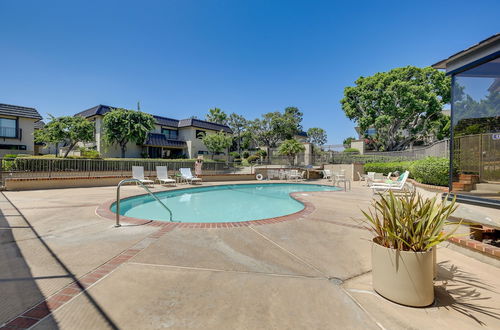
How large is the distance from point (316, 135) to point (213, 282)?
55.7 m

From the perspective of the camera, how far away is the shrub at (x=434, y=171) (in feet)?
28.4

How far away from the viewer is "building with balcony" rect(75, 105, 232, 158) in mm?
23172

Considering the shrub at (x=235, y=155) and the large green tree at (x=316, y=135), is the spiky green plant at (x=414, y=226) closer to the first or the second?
the shrub at (x=235, y=155)

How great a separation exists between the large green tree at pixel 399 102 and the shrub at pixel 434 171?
17969mm

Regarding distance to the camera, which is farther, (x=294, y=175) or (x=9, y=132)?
(x=9, y=132)

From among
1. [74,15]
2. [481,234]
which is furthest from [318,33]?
[481,234]

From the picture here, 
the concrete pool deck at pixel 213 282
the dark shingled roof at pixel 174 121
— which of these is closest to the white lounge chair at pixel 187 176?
the concrete pool deck at pixel 213 282

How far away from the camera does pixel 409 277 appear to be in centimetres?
225

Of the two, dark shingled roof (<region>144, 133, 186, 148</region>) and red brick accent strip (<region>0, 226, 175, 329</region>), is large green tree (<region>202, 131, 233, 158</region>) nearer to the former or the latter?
dark shingled roof (<region>144, 133, 186, 148</region>)

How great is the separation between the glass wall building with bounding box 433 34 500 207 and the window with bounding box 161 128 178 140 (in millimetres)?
28993

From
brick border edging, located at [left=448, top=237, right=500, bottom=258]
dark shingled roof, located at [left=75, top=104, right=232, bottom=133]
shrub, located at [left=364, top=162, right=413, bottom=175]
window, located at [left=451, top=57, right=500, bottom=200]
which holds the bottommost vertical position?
brick border edging, located at [left=448, top=237, right=500, bottom=258]

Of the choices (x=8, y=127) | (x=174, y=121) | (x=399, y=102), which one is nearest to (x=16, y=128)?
(x=8, y=127)

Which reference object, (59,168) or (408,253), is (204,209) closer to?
(408,253)

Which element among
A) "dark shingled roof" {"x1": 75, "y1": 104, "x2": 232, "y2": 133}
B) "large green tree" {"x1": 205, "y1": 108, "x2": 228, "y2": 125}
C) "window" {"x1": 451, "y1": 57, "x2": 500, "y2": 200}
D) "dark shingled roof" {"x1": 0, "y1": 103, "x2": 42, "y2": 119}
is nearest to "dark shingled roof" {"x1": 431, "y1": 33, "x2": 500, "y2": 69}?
"window" {"x1": 451, "y1": 57, "x2": 500, "y2": 200}
